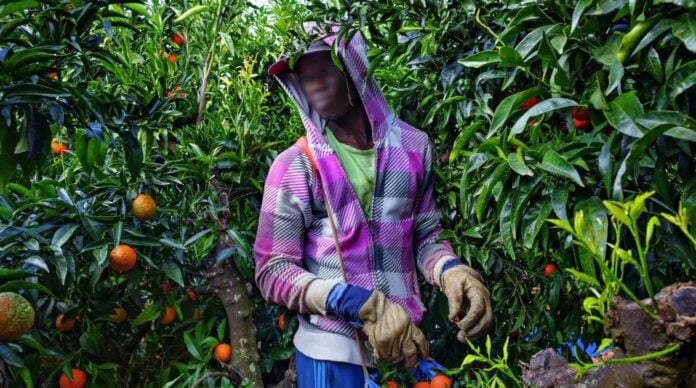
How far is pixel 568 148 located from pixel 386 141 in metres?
0.56

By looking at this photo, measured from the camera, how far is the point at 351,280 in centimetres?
141

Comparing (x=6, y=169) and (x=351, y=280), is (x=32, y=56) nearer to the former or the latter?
(x=6, y=169)

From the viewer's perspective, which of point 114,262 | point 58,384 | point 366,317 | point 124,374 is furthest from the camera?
point 124,374

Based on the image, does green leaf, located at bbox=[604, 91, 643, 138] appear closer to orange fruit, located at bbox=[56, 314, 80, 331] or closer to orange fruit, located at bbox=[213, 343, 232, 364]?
orange fruit, located at bbox=[213, 343, 232, 364]

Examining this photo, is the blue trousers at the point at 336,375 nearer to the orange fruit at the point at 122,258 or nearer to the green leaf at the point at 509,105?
the orange fruit at the point at 122,258

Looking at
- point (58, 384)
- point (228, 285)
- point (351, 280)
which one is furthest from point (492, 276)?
point (58, 384)

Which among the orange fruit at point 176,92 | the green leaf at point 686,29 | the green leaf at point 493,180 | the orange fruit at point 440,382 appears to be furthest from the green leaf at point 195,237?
the green leaf at point 686,29

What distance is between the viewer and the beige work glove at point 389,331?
1.29m

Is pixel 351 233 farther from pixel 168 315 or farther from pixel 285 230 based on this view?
pixel 168 315

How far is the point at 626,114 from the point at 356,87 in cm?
70

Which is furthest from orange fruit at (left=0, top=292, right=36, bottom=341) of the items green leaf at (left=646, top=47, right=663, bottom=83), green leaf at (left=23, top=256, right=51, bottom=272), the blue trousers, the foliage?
green leaf at (left=646, top=47, right=663, bottom=83)

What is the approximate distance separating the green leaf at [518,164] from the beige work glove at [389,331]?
17.9 inches

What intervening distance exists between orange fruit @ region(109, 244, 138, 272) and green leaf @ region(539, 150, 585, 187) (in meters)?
0.89

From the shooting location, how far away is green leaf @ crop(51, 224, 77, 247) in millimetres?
1370
